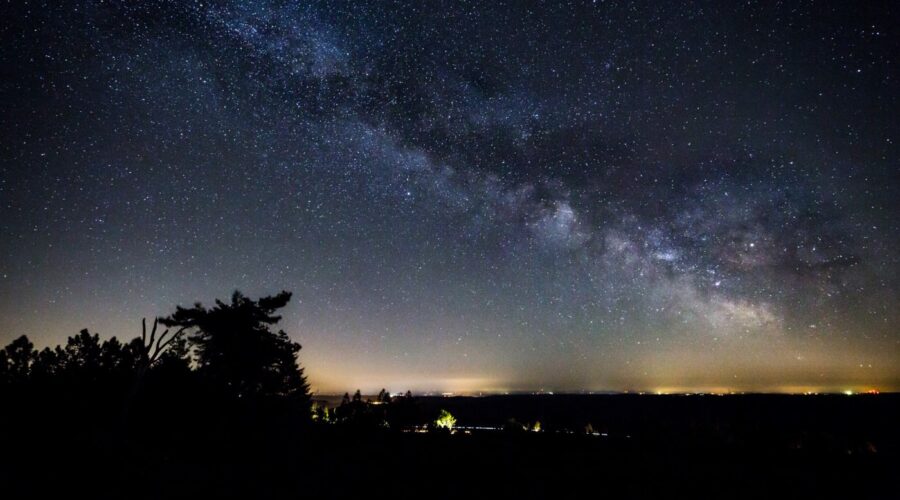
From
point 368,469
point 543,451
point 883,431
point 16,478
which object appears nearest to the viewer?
point 16,478

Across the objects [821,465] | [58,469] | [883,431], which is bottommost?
[883,431]

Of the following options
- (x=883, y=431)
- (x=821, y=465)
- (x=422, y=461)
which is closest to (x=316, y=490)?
(x=422, y=461)

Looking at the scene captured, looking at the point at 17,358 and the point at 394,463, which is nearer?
the point at 394,463

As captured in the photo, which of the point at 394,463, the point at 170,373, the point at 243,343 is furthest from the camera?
the point at 243,343

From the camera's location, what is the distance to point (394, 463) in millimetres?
11094

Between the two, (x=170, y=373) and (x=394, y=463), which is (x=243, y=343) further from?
(x=394, y=463)

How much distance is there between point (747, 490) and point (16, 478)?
44.4 feet

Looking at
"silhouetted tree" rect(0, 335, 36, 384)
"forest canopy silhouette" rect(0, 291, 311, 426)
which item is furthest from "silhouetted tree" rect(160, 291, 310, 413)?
"silhouetted tree" rect(0, 335, 36, 384)

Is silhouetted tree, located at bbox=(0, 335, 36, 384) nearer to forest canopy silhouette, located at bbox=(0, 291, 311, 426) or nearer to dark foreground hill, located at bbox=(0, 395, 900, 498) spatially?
forest canopy silhouette, located at bbox=(0, 291, 311, 426)

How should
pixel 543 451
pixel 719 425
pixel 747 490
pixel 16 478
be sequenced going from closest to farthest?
pixel 16 478, pixel 747 490, pixel 543 451, pixel 719 425

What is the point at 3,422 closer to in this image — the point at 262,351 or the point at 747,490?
the point at 262,351

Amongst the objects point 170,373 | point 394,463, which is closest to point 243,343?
point 170,373

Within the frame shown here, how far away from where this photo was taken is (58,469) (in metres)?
7.88

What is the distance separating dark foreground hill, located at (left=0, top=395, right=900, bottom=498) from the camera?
8.20 m
